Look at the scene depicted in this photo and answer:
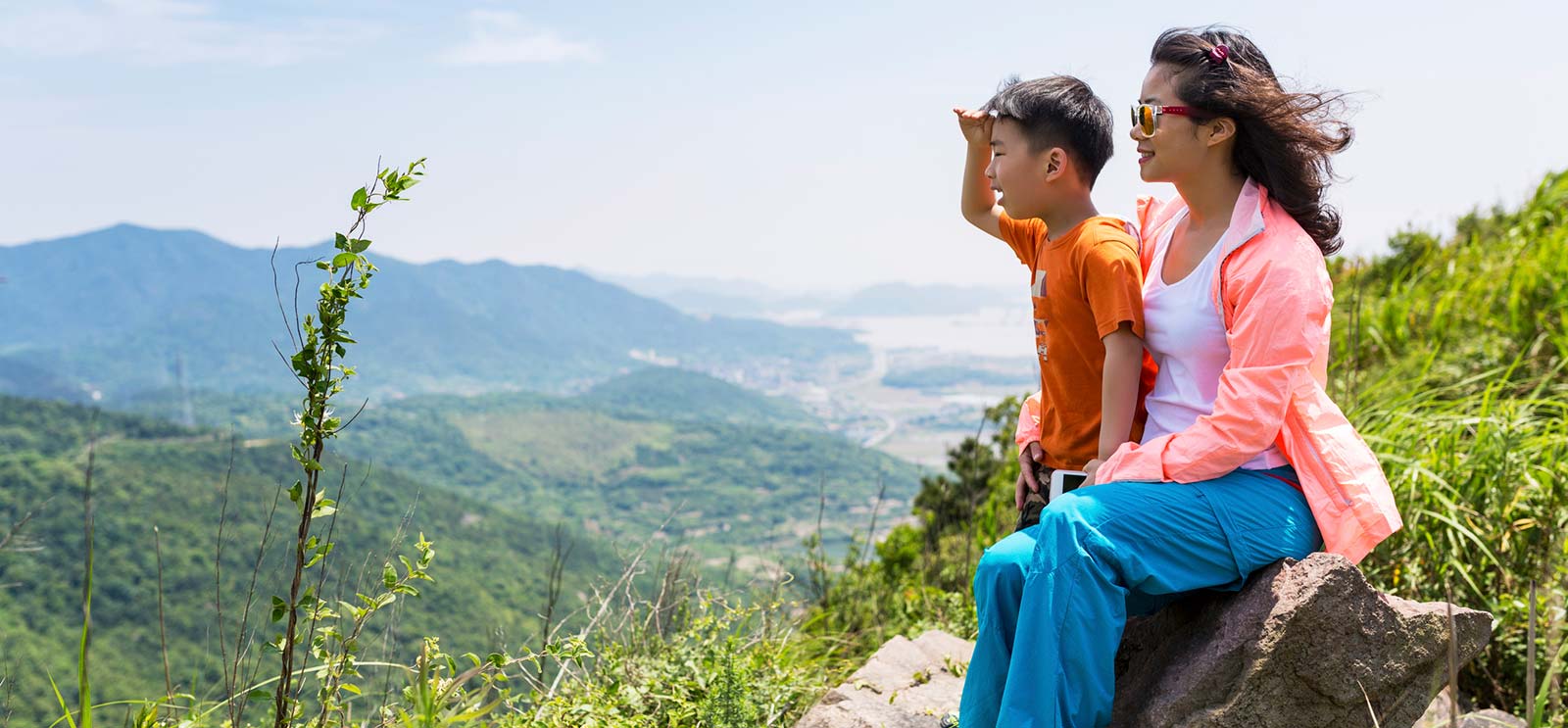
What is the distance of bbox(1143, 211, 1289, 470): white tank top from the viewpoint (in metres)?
2.01

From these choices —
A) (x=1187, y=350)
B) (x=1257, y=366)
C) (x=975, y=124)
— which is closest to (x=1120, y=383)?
(x=1187, y=350)

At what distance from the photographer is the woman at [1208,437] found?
1.81 m

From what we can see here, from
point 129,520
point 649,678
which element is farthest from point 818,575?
point 129,520

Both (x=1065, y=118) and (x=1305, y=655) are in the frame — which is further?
(x=1065, y=118)

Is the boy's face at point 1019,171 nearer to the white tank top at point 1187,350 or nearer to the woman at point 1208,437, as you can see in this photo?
the woman at point 1208,437

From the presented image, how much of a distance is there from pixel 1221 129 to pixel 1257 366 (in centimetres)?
49

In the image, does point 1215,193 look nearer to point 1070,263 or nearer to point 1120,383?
point 1070,263

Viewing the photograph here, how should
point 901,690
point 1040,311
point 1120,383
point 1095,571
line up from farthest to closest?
point 901,690 < point 1040,311 < point 1120,383 < point 1095,571

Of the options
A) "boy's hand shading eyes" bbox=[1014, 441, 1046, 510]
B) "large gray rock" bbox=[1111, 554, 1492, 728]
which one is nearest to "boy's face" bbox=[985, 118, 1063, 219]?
"boy's hand shading eyes" bbox=[1014, 441, 1046, 510]

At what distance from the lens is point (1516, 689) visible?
2752 mm

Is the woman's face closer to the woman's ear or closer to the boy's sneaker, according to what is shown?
the woman's ear

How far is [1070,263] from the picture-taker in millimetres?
2162

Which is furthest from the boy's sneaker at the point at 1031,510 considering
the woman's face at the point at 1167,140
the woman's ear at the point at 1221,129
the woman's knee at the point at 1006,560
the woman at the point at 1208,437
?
the woman's ear at the point at 1221,129

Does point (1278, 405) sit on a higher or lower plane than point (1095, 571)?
higher
